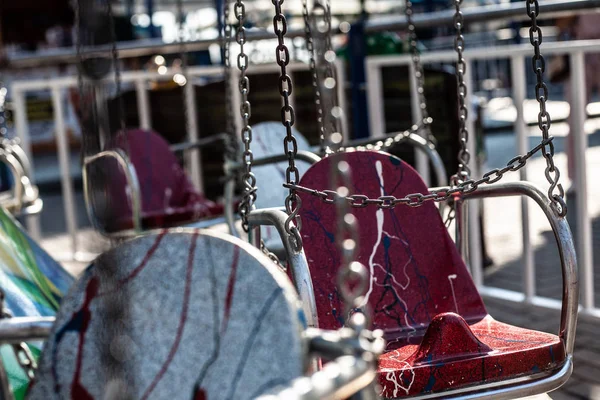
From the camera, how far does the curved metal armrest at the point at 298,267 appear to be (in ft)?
5.39

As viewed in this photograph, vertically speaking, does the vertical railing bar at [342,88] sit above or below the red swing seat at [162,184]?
above

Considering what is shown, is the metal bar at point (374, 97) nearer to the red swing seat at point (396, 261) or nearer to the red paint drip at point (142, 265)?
the red swing seat at point (396, 261)

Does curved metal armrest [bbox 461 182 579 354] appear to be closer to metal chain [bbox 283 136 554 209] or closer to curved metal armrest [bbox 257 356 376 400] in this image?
metal chain [bbox 283 136 554 209]

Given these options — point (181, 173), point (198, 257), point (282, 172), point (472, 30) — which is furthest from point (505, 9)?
point (472, 30)

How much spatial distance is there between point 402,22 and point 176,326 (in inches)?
129

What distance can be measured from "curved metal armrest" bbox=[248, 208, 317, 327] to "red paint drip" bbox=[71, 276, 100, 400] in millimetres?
457

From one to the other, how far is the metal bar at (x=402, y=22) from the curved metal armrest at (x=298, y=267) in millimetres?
660

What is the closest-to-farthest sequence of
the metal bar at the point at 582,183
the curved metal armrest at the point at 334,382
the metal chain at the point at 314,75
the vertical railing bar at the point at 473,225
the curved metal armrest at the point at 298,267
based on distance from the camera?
the curved metal armrest at the point at 334,382 → the curved metal armrest at the point at 298,267 → the metal chain at the point at 314,75 → the metal bar at the point at 582,183 → the vertical railing bar at the point at 473,225

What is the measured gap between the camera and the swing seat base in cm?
173

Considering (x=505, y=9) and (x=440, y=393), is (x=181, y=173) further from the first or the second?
(x=440, y=393)

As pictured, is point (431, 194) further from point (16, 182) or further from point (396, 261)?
point (16, 182)

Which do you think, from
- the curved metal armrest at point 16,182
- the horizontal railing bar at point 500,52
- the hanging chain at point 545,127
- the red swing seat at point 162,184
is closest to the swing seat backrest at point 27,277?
the curved metal armrest at point 16,182

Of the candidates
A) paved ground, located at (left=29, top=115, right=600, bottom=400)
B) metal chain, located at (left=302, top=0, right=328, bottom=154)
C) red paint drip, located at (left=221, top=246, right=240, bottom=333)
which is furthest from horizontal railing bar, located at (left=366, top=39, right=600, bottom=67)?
red paint drip, located at (left=221, top=246, right=240, bottom=333)

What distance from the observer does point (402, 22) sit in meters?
4.19
